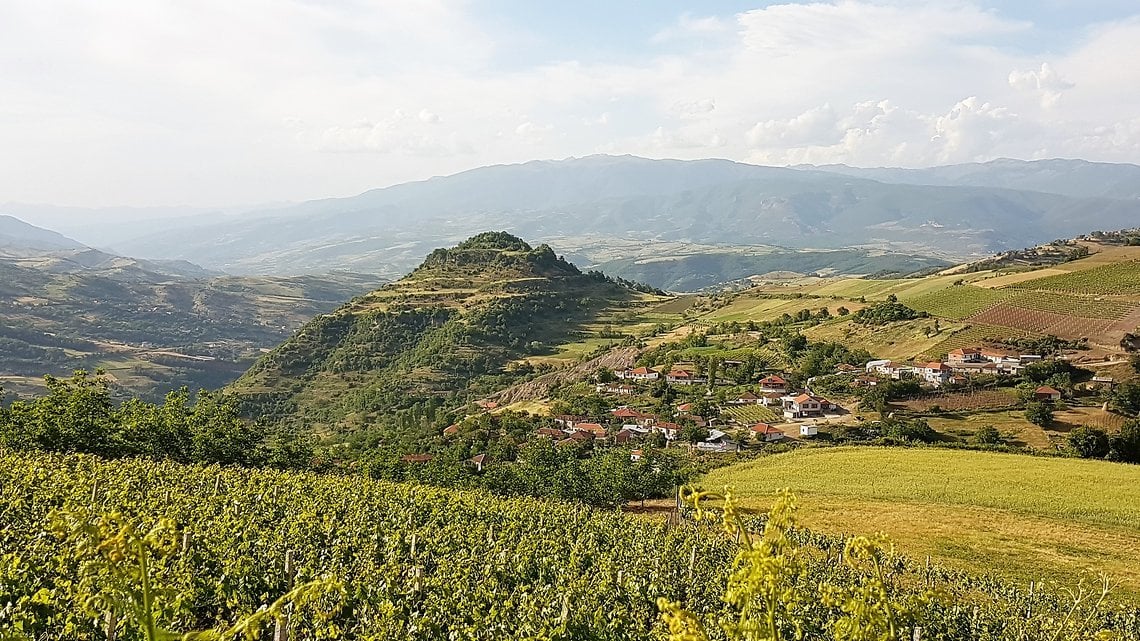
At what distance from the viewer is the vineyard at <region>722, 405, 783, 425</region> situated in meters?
61.3

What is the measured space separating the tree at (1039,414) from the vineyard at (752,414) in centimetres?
1933

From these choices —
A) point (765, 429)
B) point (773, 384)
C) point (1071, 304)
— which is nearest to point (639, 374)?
point (773, 384)

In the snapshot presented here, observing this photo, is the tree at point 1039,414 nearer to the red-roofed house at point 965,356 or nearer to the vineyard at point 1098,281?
the red-roofed house at point 965,356

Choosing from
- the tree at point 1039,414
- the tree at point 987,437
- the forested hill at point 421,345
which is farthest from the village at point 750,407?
the forested hill at point 421,345

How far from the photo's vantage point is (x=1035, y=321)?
7744 centimetres

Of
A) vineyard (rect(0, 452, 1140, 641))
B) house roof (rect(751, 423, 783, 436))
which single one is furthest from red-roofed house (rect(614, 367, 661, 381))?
vineyard (rect(0, 452, 1140, 641))

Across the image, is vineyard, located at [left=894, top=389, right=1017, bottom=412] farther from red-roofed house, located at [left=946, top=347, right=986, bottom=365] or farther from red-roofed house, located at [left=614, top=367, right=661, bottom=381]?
red-roofed house, located at [left=614, top=367, right=661, bottom=381]

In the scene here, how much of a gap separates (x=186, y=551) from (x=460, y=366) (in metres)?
88.1

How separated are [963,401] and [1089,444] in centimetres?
1185

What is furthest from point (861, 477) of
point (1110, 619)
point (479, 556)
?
point (479, 556)

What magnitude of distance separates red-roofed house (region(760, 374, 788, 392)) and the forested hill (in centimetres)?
3619

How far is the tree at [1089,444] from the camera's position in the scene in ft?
152

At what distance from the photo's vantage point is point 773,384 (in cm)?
7056

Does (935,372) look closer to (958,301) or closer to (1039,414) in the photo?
(1039,414)
